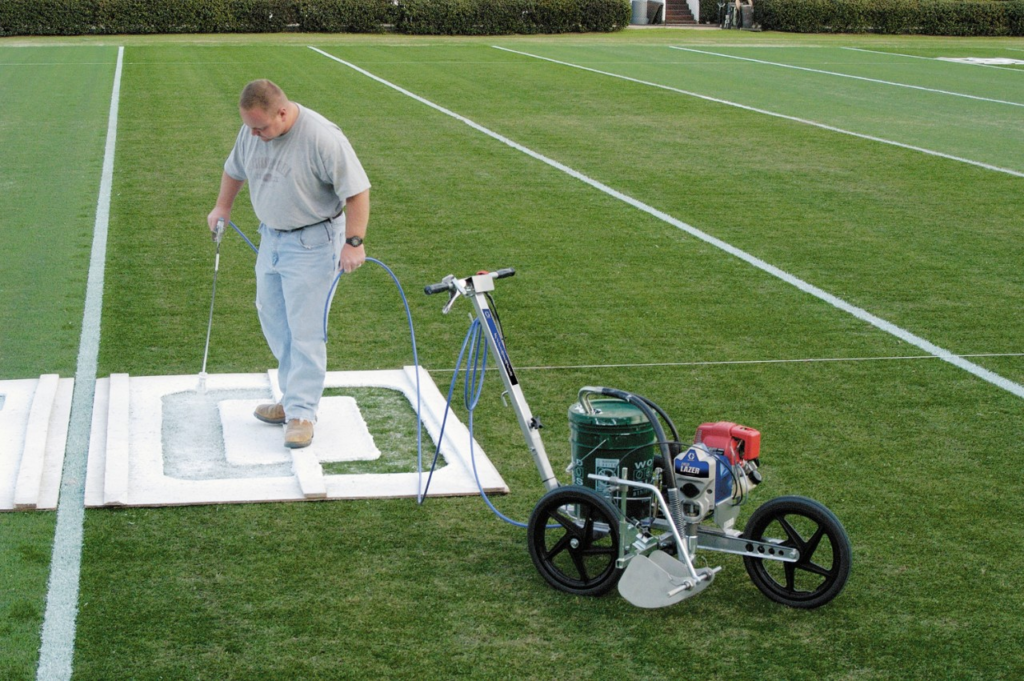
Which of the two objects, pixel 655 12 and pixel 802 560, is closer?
pixel 802 560

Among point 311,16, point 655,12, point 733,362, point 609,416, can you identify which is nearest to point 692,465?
point 609,416

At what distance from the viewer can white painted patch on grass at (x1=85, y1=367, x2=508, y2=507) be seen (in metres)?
6.11

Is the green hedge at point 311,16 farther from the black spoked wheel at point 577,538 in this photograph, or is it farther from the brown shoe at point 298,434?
the black spoked wheel at point 577,538

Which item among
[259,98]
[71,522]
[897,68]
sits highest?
[259,98]

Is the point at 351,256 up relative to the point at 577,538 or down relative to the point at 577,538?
up

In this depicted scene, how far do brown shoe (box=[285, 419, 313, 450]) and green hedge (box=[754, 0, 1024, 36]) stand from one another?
4506 cm

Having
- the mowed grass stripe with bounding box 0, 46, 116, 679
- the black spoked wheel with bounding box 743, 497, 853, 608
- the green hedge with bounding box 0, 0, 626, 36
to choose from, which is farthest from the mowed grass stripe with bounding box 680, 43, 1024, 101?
the black spoked wheel with bounding box 743, 497, 853, 608

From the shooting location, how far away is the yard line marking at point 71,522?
467 cm

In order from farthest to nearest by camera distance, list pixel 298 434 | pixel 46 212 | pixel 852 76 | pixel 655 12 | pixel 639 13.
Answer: pixel 639 13
pixel 655 12
pixel 852 76
pixel 46 212
pixel 298 434

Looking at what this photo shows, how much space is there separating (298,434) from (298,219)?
1.09m

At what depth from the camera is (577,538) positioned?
5.12 meters

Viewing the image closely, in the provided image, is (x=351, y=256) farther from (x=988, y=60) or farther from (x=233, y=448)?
(x=988, y=60)

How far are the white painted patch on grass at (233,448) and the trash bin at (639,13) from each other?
157 ft

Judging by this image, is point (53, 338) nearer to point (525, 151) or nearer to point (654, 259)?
point (654, 259)
